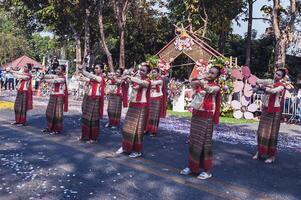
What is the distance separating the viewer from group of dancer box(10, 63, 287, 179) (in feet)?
21.7

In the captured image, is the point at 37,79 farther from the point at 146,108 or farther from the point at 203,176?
the point at 203,176

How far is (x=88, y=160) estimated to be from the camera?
7492 mm

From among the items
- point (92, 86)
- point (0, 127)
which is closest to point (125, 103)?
point (92, 86)

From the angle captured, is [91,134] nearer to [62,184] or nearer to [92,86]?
[92,86]

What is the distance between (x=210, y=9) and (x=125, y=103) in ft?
46.6

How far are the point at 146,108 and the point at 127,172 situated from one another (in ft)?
5.19

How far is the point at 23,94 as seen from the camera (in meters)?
11.1

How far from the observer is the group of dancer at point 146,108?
6605 mm

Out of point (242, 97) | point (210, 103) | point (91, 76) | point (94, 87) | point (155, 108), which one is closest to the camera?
point (210, 103)

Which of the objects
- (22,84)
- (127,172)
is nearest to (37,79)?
(22,84)

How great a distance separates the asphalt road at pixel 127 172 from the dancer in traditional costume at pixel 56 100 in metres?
0.41

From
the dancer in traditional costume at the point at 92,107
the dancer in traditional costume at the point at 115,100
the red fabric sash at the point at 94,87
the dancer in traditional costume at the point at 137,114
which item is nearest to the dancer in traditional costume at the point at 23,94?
the dancer in traditional costume at the point at 115,100

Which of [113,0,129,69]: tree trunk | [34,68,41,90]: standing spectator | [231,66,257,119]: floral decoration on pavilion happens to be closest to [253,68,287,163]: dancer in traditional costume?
[231,66,257,119]: floral decoration on pavilion

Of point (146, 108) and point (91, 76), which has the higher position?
point (91, 76)
